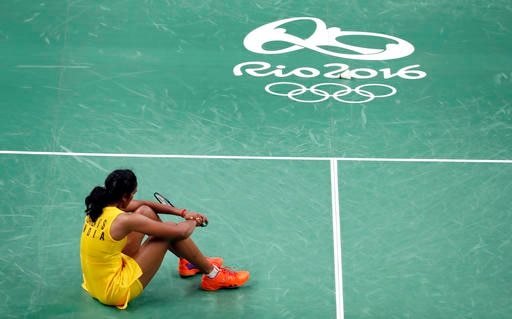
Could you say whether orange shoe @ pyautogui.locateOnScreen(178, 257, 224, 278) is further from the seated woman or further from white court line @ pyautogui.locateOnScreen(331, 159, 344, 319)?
white court line @ pyautogui.locateOnScreen(331, 159, 344, 319)

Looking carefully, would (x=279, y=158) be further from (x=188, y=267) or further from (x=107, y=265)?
(x=107, y=265)

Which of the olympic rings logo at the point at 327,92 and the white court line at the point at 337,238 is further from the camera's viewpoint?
the olympic rings logo at the point at 327,92

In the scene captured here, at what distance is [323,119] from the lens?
9664mm

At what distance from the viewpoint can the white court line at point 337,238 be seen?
7.07 m

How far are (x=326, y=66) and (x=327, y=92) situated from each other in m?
0.60

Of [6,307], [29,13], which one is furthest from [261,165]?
[29,13]

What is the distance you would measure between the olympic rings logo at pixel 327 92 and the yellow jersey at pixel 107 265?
3.92 m

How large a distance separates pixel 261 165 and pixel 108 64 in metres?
2.82

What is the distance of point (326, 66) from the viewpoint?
1059 centimetres

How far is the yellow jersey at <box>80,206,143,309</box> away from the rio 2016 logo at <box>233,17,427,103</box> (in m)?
3.95

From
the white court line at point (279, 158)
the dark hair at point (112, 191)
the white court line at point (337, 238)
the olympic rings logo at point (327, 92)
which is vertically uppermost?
the dark hair at point (112, 191)

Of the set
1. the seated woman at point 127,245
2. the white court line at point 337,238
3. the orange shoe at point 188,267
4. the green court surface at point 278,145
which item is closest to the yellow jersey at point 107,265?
the seated woman at point 127,245

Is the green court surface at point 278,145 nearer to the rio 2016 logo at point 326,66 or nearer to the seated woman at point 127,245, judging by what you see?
the rio 2016 logo at point 326,66

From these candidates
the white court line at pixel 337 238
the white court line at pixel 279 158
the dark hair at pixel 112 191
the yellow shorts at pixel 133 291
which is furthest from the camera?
the white court line at pixel 279 158
